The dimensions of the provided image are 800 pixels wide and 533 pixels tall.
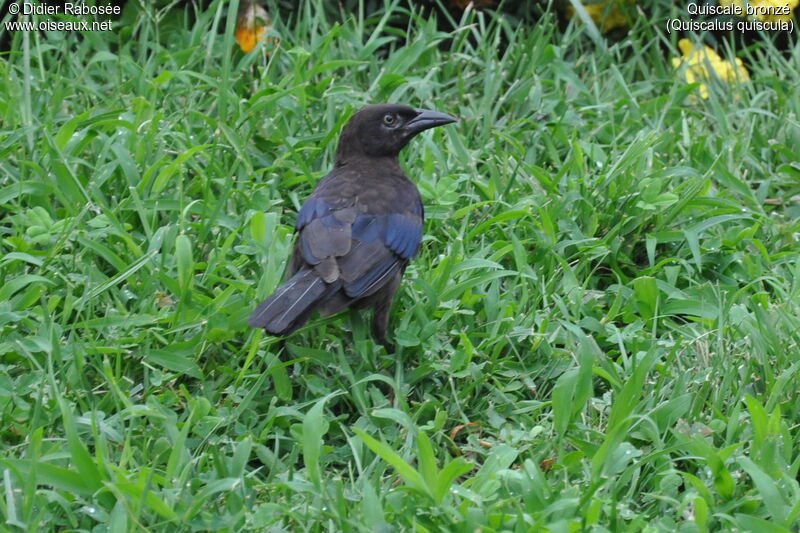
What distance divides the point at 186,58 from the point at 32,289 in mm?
2027

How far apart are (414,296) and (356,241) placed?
35 centimetres

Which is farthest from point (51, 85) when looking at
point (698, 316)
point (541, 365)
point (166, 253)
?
point (698, 316)

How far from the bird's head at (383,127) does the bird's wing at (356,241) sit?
1.48 feet

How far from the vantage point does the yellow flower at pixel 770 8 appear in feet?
19.6

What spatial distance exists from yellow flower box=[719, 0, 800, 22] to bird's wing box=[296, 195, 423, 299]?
2.67 metres

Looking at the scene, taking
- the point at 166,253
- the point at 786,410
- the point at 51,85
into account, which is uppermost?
the point at 51,85

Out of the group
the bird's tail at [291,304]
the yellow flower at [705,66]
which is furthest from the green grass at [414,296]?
the bird's tail at [291,304]

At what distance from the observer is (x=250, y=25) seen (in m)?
5.97

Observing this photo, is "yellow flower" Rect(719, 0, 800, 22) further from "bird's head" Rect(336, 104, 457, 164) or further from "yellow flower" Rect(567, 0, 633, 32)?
"bird's head" Rect(336, 104, 457, 164)

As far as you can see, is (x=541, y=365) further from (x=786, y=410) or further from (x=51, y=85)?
(x=51, y=85)

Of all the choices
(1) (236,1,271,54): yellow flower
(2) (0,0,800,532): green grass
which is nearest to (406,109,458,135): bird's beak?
(2) (0,0,800,532): green grass

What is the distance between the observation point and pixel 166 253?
430 cm

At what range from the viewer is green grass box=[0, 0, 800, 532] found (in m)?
3.26

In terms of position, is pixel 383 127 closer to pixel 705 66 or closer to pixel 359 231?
pixel 359 231
